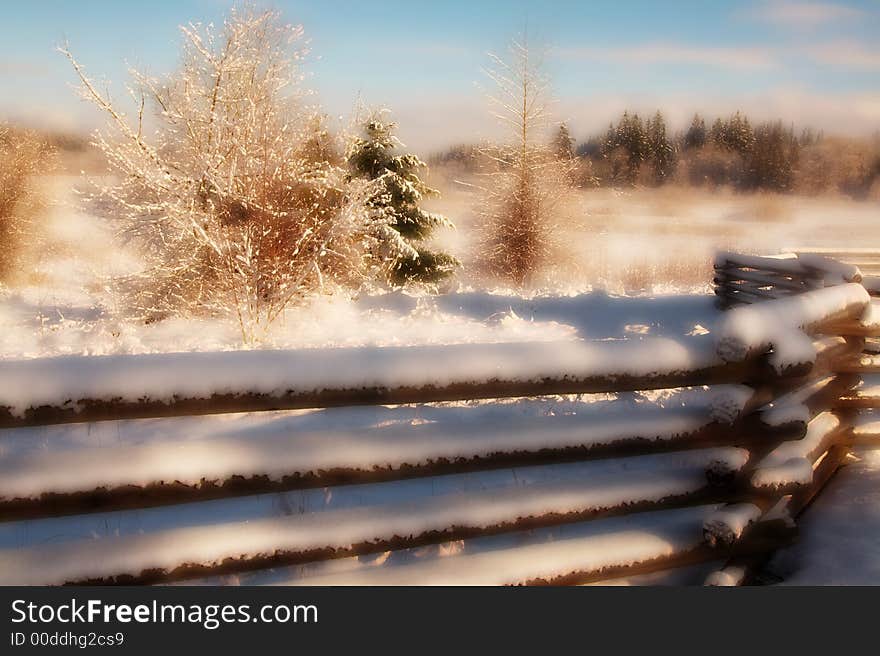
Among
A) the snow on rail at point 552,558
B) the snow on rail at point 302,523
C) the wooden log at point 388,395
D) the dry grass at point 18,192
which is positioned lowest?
the snow on rail at point 552,558

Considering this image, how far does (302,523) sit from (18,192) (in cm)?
2857

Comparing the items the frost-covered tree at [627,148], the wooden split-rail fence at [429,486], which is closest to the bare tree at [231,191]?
the wooden split-rail fence at [429,486]

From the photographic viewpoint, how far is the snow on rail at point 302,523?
6.63 feet

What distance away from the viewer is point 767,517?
10.3 feet

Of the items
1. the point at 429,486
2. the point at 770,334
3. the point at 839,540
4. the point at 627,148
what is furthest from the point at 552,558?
the point at 627,148

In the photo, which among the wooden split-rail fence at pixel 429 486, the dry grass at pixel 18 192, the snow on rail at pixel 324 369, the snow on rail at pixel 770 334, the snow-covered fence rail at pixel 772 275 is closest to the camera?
the snow on rail at pixel 324 369

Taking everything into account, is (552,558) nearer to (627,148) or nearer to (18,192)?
(18,192)

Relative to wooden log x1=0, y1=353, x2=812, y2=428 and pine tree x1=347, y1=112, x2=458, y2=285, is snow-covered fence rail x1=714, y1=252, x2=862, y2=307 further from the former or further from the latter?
pine tree x1=347, y1=112, x2=458, y2=285

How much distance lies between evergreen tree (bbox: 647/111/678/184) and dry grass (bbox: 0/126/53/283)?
139ft

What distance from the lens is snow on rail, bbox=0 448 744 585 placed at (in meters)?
2.02

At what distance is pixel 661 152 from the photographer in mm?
50031

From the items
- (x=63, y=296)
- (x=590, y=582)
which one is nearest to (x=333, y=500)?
(x=590, y=582)

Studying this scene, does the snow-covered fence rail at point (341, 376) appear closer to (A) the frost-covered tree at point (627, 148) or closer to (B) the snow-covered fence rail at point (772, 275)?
(B) the snow-covered fence rail at point (772, 275)

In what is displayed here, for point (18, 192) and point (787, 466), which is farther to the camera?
point (18, 192)
